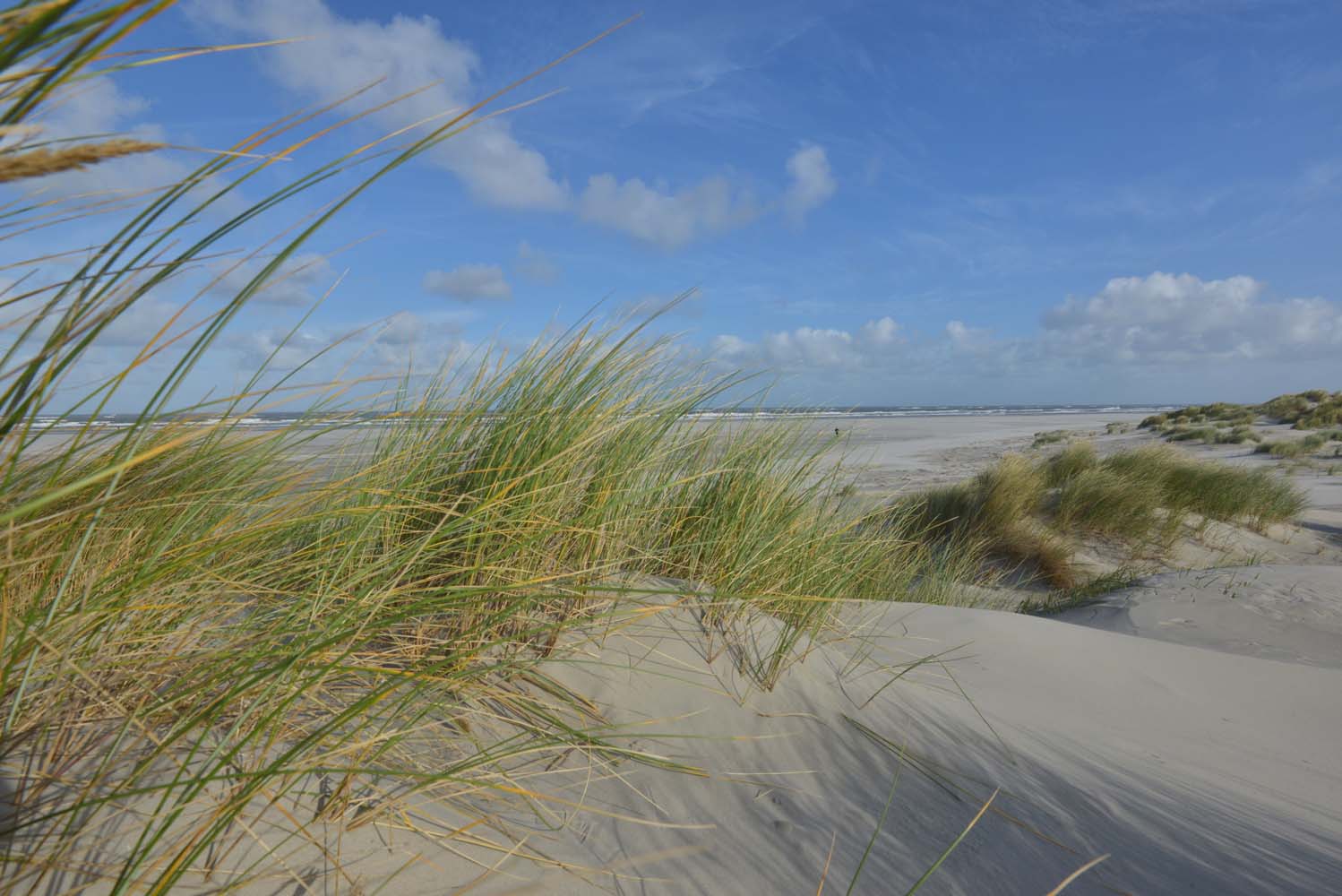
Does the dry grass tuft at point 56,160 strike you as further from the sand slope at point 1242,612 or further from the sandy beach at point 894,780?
the sand slope at point 1242,612

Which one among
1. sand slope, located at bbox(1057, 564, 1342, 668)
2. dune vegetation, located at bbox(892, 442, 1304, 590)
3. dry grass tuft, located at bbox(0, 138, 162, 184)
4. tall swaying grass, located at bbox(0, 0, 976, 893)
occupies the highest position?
dry grass tuft, located at bbox(0, 138, 162, 184)

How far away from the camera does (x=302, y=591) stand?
1479 mm

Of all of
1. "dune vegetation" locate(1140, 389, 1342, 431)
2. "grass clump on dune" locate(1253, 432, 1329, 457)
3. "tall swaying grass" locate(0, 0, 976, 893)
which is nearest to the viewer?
"tall swaying grass" locate(0, 0, 976, 893)

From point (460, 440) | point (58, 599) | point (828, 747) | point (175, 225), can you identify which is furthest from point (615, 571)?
point (175, 225)

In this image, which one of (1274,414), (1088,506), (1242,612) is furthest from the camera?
(1274,414)

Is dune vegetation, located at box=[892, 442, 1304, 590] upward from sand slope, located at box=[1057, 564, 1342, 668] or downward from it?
upward

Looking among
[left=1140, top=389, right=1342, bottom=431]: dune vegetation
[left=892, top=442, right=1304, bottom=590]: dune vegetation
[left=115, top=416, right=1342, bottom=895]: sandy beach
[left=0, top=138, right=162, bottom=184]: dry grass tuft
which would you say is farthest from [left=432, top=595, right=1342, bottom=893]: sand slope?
[left=1140, top=389, right=1342, bottom=431]: dune vegetation

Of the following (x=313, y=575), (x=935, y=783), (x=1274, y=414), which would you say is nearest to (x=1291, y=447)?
(x=1274, y=414)

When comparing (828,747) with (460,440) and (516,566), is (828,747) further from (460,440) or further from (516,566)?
(460,440)

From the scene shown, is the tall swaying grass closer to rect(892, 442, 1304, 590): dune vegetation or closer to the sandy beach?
the sandy beach

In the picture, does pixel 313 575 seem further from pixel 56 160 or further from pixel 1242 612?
pixel 1242 612

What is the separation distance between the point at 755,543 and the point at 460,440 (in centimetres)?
102

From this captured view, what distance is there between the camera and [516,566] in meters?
1.76

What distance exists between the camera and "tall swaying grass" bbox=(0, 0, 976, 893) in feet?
2.96
